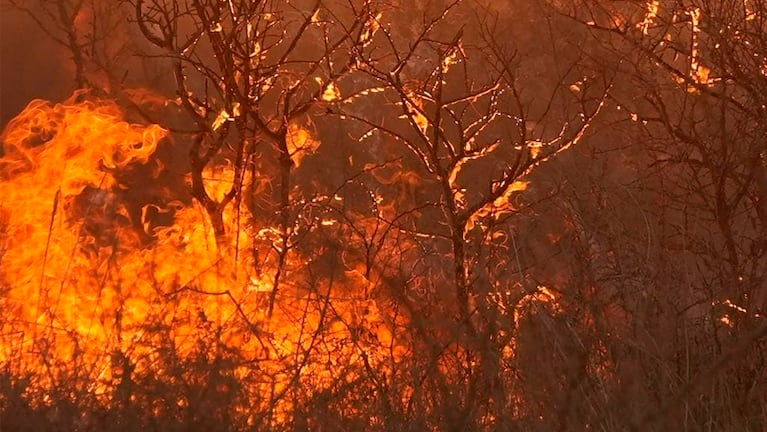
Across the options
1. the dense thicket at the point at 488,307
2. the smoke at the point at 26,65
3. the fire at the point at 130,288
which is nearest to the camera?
the dense thicket at the point at 488,307

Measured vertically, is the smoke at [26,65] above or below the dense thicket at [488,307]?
above

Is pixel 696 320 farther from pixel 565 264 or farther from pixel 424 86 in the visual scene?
pixel 424 86

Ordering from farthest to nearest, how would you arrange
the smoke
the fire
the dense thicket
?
1. the smoke
2. the fire
3. the dense thicket

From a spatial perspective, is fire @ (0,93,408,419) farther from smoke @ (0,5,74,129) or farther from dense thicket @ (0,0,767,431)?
smoke @ (0,5,74,129)

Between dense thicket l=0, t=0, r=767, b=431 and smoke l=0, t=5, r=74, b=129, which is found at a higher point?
smoke l=0, t=5, r=74, b=129

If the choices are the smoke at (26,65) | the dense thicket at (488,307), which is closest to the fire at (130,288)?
the dense thicket at (488,307)

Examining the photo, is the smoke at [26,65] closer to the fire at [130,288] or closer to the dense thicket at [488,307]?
the fire at [130,288]

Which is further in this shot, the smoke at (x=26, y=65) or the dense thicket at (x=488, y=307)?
the smoke at (x=26, y=65)

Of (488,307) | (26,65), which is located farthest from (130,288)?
(26,65)

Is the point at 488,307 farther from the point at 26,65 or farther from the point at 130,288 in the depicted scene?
the point at 26,65

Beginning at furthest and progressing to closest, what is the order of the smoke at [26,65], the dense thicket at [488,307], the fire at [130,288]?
1. the smoke at [26,65]
2. the fire at [130,288]
3. the dense thicket at [488,307]

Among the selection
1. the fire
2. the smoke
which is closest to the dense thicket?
the fire

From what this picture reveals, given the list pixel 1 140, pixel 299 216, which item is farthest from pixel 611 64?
pixel 1 140

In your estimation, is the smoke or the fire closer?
the fire
